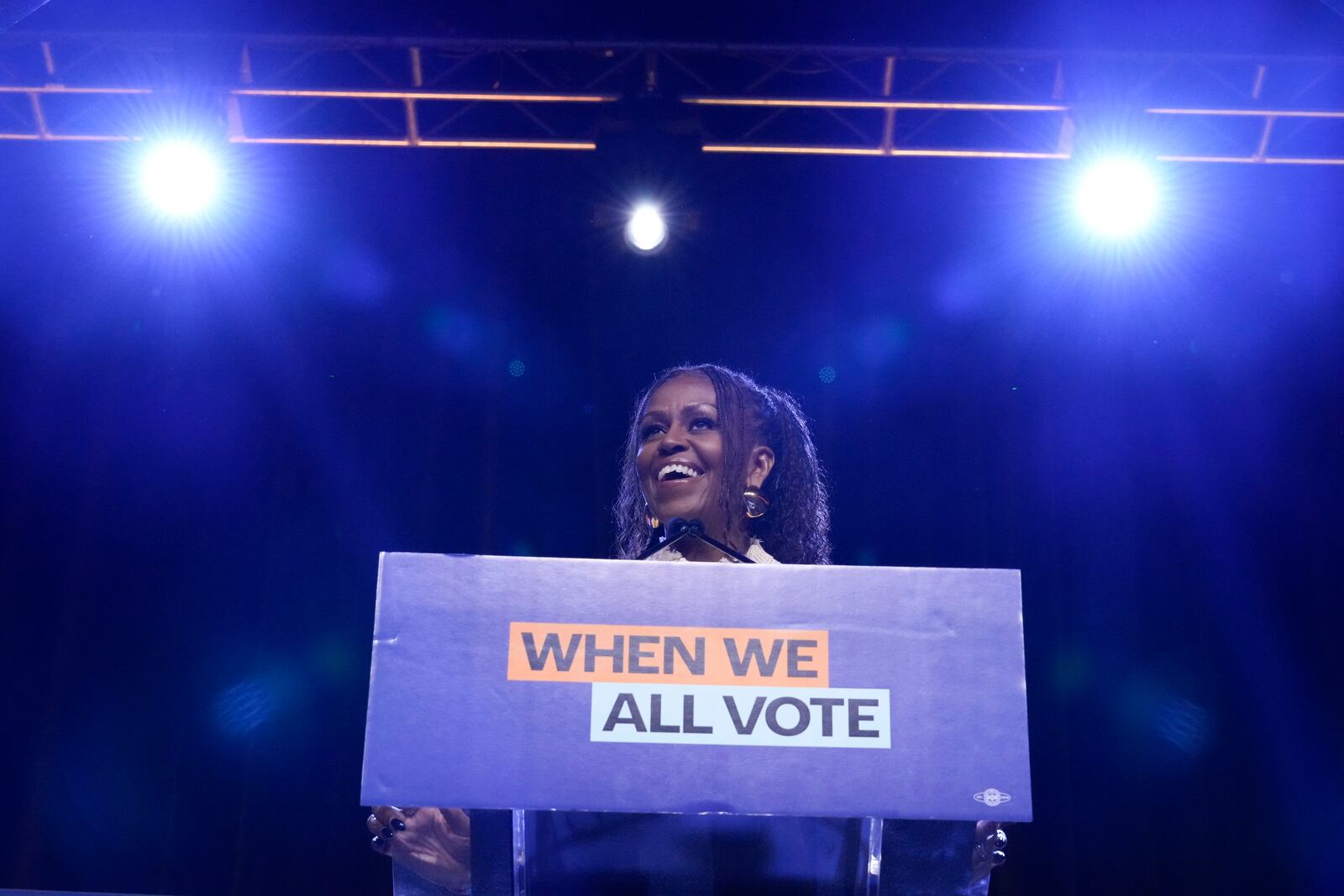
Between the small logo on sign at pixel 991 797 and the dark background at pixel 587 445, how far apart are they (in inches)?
176

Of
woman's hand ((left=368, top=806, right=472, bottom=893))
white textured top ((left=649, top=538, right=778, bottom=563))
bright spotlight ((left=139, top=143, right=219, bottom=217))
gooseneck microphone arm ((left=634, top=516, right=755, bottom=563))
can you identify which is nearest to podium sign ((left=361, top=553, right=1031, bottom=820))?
woman's hand ((left=368, top=806, right=472, bottom=893))

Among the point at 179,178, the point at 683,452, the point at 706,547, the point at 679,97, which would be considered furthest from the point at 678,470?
the point at 179,178

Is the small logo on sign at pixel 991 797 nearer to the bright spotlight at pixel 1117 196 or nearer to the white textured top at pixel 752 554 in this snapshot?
the white textured top at pixel 752 554

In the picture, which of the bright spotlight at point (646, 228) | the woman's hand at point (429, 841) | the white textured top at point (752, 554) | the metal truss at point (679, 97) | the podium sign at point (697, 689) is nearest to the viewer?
the podium sign at point (697, 689)

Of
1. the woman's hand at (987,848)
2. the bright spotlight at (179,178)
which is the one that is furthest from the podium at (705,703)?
the bright spotlight at (179,178)

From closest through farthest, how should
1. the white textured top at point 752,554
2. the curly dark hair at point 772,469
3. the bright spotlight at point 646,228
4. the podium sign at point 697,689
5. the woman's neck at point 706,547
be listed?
the podium sign at point 697,689 → the white textured top at point 752,554 → the woman's neck at point 706,547 → the curly dark hair at point 772,469 → the bright spotlight at point 646,228

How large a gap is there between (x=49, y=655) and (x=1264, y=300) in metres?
6.18

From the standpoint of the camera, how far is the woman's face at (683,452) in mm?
2766

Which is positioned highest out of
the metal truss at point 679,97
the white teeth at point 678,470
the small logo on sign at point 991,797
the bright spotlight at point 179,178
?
the metal truss at point 679,97

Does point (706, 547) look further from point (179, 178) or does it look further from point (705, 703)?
point (179, 178)

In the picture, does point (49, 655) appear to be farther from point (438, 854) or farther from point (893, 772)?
point (893, 772)

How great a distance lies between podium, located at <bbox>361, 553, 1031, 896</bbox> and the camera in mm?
1265

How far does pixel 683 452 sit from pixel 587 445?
3.47 meters

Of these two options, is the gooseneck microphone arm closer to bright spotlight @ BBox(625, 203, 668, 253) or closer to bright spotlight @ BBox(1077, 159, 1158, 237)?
bright spotlight @ BBox(625, 203, 668, 253)
